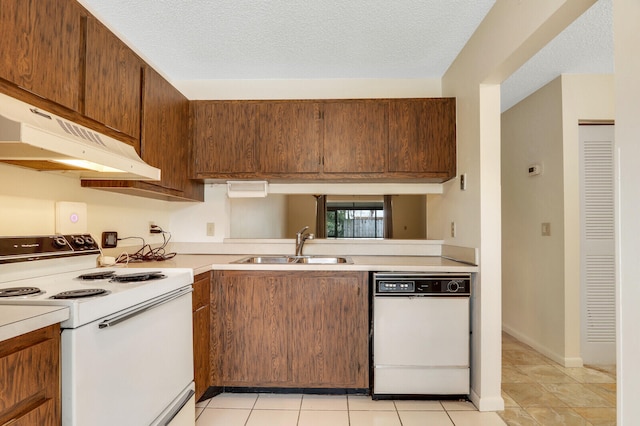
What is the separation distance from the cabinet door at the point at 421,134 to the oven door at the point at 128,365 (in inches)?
70.7

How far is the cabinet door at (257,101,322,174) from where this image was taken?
8.86 ft

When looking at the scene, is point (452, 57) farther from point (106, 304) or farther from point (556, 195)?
point (106, 304)

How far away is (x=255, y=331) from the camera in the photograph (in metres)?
2.33

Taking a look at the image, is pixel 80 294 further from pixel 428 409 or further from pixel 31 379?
pixel 428 409

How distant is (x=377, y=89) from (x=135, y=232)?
2214 millimetres

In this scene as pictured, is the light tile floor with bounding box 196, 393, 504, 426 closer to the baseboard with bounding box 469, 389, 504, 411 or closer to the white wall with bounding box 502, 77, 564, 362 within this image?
the baseboard with bounding box 469, 389, 504, 411

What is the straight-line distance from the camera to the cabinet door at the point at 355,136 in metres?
2.68

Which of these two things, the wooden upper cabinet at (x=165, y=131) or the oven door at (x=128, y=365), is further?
the wooden upper cabinet at (x=165, y=131)

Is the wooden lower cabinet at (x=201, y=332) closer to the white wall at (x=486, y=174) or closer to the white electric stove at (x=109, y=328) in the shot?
the white electric stove at (x=109, y=328)

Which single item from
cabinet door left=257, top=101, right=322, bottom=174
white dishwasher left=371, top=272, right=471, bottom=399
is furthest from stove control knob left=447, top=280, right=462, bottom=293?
cabinet door left=257, top=101, right=322, bottom=174

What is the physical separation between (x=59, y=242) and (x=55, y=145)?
785 mm

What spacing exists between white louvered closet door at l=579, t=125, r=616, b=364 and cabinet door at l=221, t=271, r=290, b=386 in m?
2.51

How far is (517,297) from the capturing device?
3574 mm

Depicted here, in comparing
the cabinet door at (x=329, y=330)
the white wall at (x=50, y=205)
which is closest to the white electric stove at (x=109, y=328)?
→ the white wall at (x=50, y=205)
